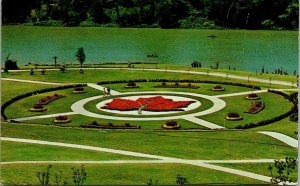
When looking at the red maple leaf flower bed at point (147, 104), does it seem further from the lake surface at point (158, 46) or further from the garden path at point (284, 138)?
the lake surface at point (158, 46)

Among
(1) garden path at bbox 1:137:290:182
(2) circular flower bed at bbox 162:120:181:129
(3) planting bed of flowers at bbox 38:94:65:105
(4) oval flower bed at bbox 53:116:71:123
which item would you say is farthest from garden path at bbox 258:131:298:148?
(3) planting bed of flowers at bbox 38:94:65:105

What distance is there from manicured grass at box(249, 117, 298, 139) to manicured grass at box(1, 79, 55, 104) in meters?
36.1

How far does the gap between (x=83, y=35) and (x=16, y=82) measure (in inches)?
3571

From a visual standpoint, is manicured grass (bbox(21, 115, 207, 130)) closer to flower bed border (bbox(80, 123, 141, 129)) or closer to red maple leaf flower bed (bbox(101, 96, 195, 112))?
flower bed border (bbox(80, 123, 141, 129))

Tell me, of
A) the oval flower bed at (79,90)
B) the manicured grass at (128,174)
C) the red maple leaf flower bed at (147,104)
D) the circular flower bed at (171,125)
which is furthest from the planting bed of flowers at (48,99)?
the manicured grass at (128,174)

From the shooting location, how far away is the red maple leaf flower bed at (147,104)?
70.6 m

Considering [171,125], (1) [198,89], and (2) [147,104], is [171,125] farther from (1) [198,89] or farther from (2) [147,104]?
(1) [198,89]

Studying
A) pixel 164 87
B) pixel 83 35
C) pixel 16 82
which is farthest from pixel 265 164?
pixel 83 35

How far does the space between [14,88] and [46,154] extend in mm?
45119

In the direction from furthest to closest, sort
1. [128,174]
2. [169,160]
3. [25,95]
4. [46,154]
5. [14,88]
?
1. [14,88]
2. [25,95]
3. [46,154]
4. [169,160]
5. [128,174]

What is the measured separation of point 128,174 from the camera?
37.4m

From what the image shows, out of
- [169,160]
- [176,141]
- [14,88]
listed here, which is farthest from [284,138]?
[14,88]

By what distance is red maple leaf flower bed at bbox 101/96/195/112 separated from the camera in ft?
232

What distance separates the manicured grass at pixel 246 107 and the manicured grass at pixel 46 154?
2194 centimetres
